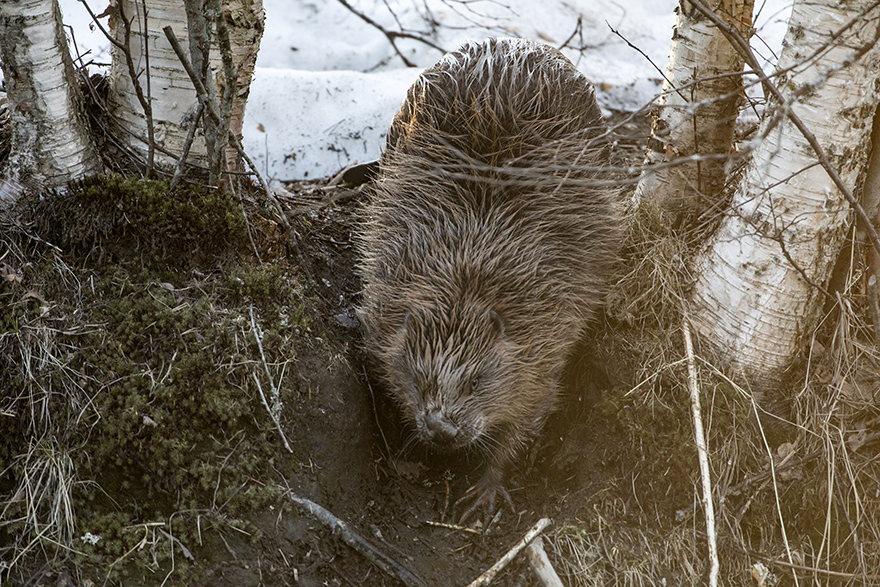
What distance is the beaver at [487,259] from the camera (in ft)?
10.9

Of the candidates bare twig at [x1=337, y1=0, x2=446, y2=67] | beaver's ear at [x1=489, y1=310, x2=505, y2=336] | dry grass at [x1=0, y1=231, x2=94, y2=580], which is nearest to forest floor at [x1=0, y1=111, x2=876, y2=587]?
dry grass at [x1=0, y1=231, x2=94, y2=580]

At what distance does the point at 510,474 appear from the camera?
3445 millimetres

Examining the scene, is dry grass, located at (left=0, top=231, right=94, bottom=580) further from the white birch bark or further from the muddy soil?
the white birch bark

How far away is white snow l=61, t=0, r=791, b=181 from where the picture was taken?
18.2ft

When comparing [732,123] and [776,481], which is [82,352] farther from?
[732,123]

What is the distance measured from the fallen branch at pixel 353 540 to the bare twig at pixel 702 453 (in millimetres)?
1106

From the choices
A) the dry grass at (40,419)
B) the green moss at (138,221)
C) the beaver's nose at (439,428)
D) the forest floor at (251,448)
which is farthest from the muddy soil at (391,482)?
the dry grass at (40,419)

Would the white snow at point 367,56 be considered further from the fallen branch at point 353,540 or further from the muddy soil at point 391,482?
the fallen branch at point 353,540

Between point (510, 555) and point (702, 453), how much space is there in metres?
0.87

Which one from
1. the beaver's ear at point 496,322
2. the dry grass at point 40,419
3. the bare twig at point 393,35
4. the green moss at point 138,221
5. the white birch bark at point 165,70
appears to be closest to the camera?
the dry grass at point 40,419

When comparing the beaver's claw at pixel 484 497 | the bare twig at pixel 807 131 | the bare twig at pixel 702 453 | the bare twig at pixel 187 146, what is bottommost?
the beaver's claw at pixel 484 497

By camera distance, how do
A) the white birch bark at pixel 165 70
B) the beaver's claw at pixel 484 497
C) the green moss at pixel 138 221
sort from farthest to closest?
the beaver's claw at pixel 484 497, the white birch bark at pixel 165 70, the green moss at pixel 138 221

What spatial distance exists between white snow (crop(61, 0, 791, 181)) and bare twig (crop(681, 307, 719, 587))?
3.14 metres

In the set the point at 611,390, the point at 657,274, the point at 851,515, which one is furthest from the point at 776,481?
the point at 657,274
